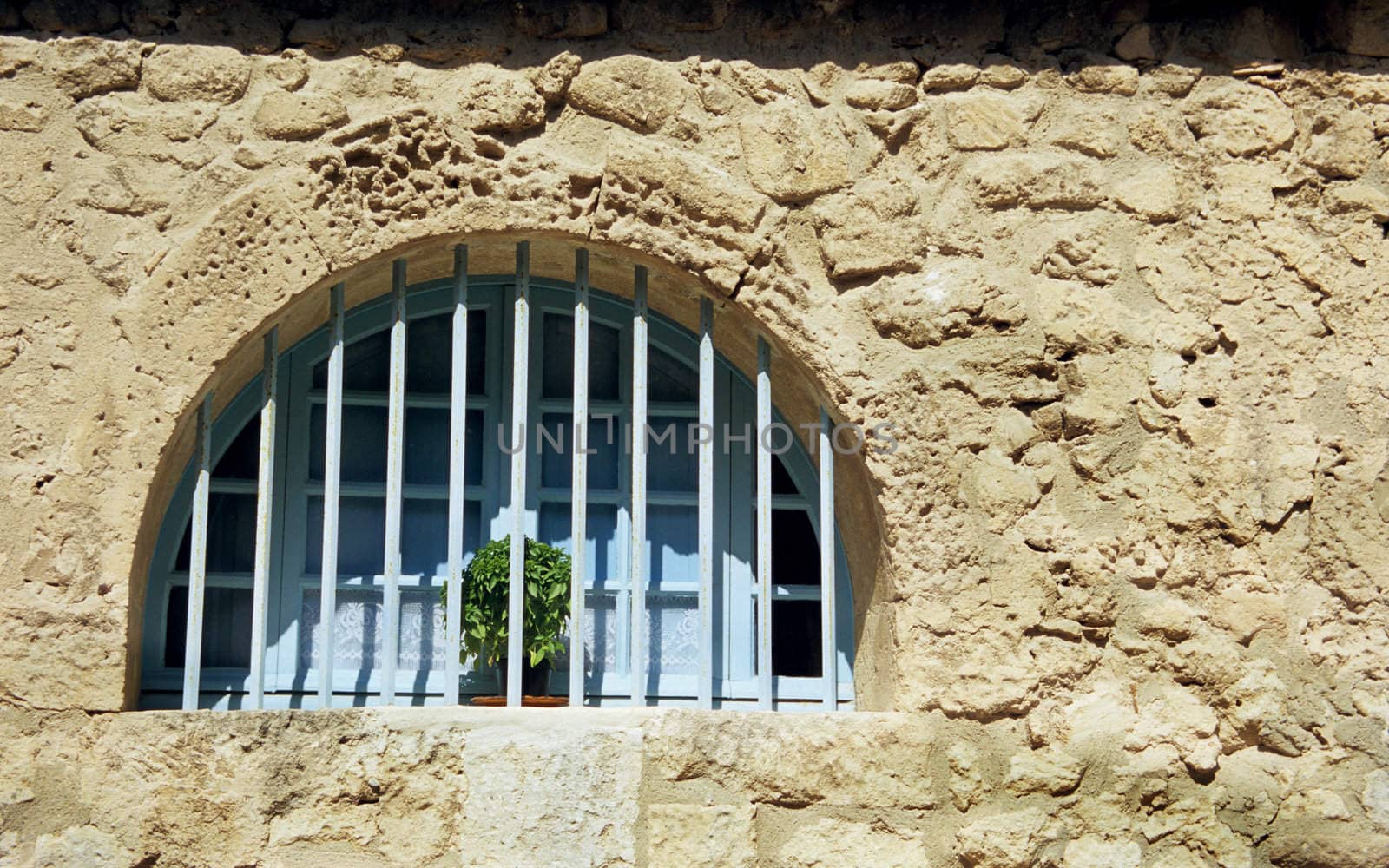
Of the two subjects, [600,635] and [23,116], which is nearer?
[23,116]

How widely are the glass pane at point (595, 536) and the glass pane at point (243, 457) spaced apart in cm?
71

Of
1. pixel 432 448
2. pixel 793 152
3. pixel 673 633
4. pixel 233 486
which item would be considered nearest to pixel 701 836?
pixel 673 633

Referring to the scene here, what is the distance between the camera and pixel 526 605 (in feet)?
10.4

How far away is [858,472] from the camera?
123 inches

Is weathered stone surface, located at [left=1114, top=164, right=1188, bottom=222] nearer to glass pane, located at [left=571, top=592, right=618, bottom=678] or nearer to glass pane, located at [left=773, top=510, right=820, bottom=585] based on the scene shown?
glass pane, located at [left=773, top=510, right=820, bottom=585]

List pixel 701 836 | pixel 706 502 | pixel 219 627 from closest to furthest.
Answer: pixel 701 836 < pixel 706 502 < pixel 219 627

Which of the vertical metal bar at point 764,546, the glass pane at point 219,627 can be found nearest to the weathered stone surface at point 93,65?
the glass pane at point 219,627

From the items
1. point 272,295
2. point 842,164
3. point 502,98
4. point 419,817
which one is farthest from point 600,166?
point 419,817

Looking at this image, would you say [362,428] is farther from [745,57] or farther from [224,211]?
[745,57]

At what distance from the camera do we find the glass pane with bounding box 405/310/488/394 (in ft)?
11.2

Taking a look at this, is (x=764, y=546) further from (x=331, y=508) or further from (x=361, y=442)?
(x=361, y=442)

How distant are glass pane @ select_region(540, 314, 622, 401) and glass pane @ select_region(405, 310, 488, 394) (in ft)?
0.50

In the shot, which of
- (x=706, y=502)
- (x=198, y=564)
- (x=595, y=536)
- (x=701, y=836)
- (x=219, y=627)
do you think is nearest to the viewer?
(x=701, y=836)

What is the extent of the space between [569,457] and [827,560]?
0.74m
